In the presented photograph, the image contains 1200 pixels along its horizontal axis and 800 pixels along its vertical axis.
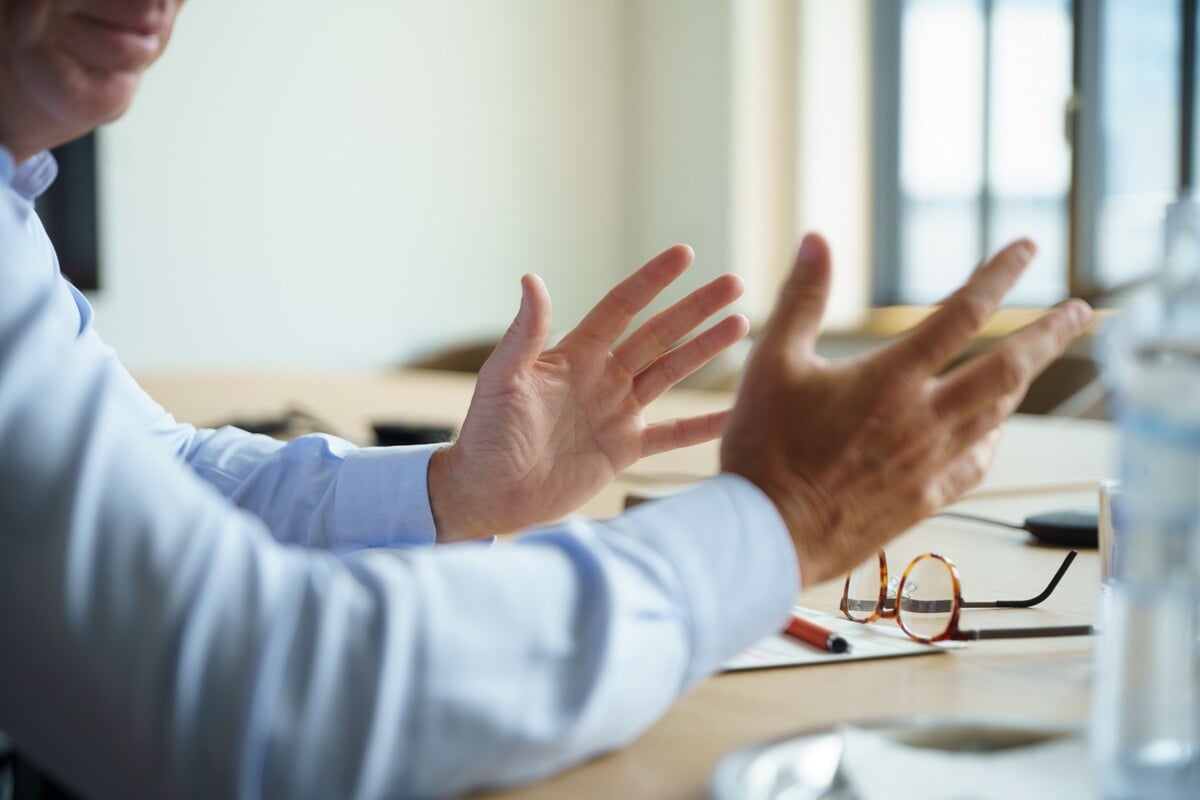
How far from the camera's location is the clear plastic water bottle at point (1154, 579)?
0.52 meters

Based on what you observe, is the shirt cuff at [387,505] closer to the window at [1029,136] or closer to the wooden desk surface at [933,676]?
the wooden desk surface at [933,676]

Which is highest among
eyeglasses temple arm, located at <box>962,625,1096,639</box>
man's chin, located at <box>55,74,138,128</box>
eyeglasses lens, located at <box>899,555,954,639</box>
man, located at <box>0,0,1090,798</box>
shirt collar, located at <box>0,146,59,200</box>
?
man's chin, located at <box>55,74,138,128</box>

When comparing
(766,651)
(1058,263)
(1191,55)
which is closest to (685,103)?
(1058,263)

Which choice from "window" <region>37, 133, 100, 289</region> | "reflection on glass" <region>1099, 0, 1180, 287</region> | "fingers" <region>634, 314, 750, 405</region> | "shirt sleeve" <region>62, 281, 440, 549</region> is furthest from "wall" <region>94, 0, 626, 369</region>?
"fingers" <region>634, 314, 750, 405</region>

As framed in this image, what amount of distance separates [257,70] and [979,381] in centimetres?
389

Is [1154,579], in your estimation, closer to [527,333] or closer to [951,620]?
[951,620]

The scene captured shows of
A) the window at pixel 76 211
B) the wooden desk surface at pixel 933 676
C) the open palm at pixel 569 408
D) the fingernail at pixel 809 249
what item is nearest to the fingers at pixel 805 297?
the fingernail at pixel 809 249

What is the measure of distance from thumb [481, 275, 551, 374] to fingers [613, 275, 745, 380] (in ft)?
0.32

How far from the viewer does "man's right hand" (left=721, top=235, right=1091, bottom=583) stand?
2.27 ft

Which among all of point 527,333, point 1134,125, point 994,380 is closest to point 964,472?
point 994,380

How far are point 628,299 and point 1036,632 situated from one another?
0.45 metres

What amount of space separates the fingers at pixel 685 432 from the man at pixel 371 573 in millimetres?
376

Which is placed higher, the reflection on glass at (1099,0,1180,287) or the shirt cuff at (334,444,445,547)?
the reflection on glass at (1099,0,1180,287)

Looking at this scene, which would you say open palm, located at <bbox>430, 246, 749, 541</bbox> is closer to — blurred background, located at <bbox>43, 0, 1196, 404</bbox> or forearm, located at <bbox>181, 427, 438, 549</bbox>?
forearm, located at <bbox>181, 427, 438, 549</bbox>
